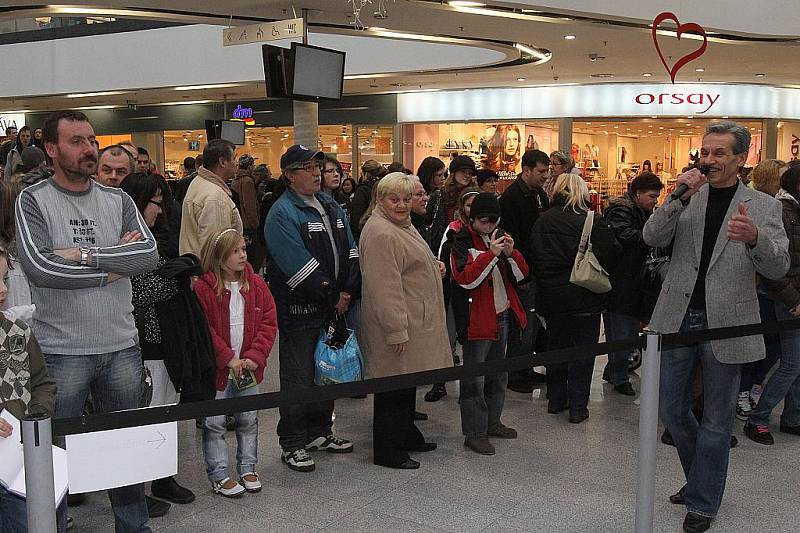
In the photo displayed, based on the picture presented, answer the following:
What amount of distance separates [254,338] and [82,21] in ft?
52.7

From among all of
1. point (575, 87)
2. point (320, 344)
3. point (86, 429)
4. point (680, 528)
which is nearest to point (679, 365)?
point (680, 528)

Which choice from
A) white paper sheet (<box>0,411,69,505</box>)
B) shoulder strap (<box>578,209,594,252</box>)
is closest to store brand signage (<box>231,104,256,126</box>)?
shoulder strap (<box>578,209,594,252</box>)

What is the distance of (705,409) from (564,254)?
1831 mm

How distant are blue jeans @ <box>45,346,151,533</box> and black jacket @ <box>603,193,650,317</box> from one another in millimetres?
3202

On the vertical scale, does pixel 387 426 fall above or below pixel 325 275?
below

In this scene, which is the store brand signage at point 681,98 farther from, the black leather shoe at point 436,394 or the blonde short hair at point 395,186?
the black leather shoe at point 436,394

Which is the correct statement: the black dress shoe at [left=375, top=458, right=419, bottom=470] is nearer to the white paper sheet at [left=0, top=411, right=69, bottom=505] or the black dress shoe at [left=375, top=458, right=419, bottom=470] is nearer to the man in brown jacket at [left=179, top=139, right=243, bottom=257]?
the white paper sheet at [left=0, top=411, right=69, bottom=505]

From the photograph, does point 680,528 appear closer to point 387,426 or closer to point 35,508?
point 387,426

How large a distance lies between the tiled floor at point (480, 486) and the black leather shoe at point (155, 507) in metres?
0.03

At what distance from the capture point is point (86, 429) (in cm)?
215

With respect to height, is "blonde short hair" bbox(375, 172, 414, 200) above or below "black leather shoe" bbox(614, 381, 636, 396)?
above

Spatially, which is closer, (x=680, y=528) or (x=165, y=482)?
(x=165, y=482)

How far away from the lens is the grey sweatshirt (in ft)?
→ 9.53

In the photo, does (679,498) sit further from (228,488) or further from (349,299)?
(228,488)
